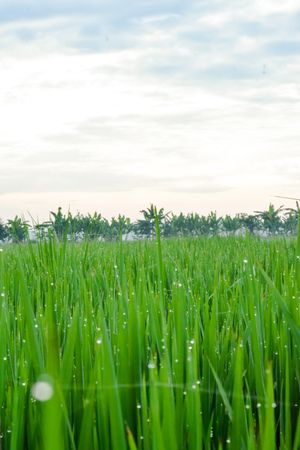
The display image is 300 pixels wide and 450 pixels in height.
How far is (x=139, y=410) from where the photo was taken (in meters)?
0.90

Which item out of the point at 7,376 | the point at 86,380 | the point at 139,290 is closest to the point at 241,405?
the point at 86,380

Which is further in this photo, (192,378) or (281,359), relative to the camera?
(281,359)

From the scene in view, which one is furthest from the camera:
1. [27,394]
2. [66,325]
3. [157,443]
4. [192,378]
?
[66,325]

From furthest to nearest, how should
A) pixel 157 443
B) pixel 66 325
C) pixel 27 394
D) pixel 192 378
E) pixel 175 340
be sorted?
pixel 66 325
pixel 175 340
pixel 27 394
pixel 192 378
pixel 157 443

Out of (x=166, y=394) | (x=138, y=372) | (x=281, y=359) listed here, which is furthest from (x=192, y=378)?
(x=281, y=359)

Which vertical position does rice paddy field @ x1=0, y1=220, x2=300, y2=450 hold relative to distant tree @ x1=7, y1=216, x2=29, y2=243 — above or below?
below

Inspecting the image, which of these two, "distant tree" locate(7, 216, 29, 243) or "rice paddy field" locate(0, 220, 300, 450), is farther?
"distant tree" locate(7, 216, 29, 243)

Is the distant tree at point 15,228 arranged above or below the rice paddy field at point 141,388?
above

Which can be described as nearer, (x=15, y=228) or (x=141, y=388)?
(x=141, y=388)

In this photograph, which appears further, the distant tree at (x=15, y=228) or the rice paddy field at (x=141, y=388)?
the distant tree at (x=15, y=228)

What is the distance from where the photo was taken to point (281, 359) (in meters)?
1.09

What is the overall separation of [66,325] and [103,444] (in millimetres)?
523

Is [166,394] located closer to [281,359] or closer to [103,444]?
[103,444]

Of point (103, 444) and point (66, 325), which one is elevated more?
point (66, 325)
